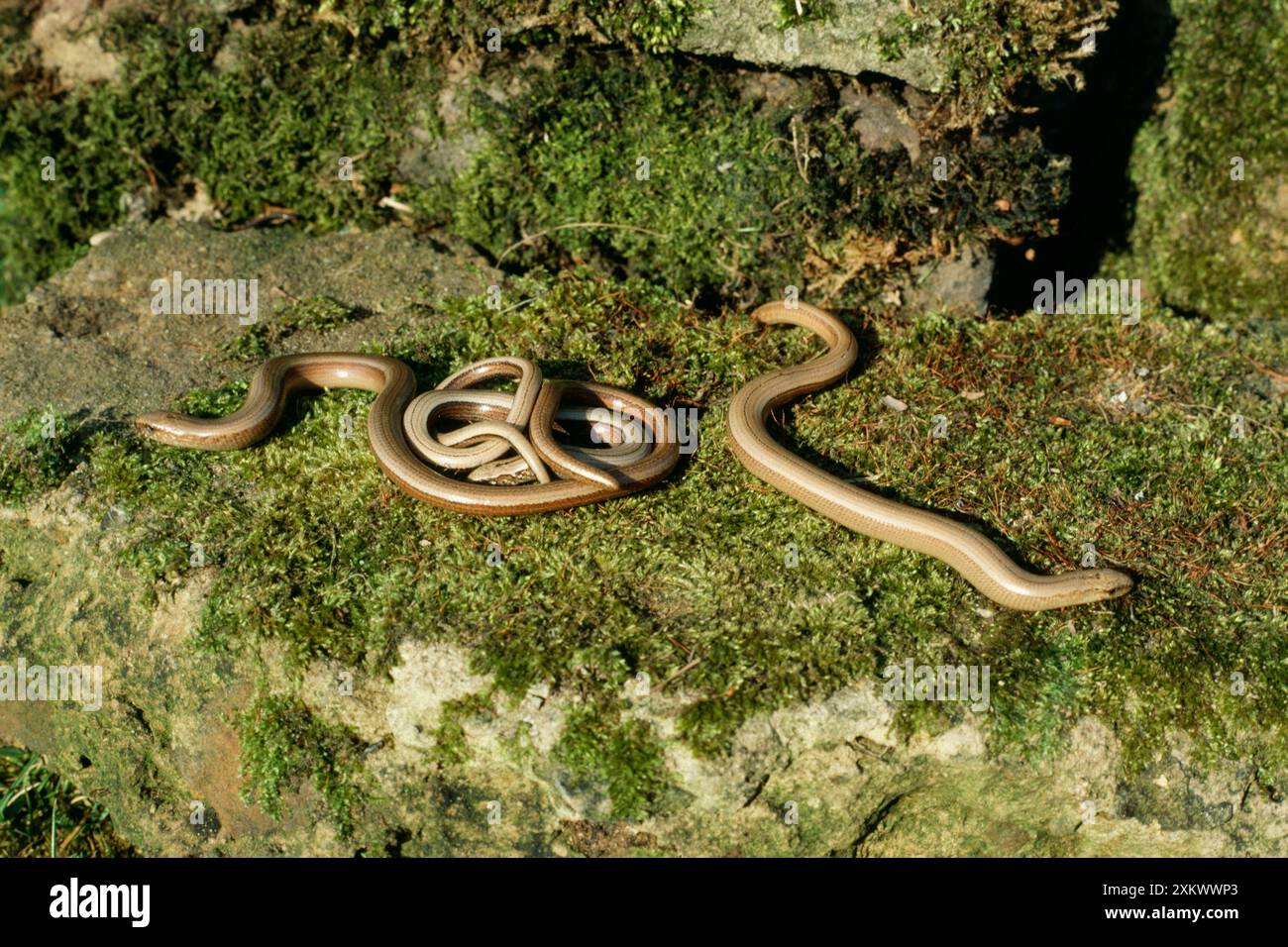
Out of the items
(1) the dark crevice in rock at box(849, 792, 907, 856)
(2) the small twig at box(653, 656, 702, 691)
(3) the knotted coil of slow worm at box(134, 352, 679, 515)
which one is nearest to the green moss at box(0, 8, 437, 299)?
(3) the knotted coil of slow worm at box(134, 352, 679, 515)

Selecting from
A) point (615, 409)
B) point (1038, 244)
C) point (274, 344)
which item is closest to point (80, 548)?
point (274, 344)

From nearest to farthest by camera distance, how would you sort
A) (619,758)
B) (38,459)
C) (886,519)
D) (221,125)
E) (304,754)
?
(619,758), (304,754), (886,519), (38,459), (221,125)

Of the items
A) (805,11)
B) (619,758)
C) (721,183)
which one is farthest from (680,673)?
(805,11)

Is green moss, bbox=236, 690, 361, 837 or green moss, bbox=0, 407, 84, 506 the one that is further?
green moss, bbox=0, 407, 84, 506

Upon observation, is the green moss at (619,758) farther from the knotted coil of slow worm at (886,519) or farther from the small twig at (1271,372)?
the small twig at (1271,372)

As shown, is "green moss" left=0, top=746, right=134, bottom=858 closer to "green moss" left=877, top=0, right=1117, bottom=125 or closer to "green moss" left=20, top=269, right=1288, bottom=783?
"green moss" left=20, top=269, right=1288, bottom=783

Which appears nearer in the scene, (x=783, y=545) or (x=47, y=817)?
(x=783, y=545)

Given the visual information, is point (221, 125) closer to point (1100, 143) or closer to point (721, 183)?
point (721, 183)
